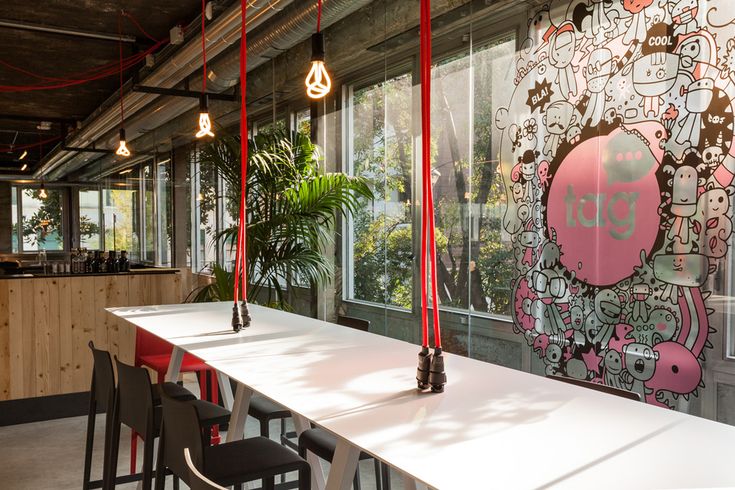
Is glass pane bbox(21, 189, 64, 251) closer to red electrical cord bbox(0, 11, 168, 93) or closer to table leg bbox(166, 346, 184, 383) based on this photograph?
red electrical cord bbox(0, 11, 168, 93)

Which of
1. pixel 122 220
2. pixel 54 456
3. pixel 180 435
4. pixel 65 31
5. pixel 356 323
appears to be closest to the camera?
pixel 180 435

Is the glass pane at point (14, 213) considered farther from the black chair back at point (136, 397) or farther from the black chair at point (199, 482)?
the black chair at point (199, 482)

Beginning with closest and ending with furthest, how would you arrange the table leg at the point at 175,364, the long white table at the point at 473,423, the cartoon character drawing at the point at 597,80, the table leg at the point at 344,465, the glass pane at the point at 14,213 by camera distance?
1. the long white table at the point at 473,423
2. the table leg at the point at 344,465
3. the cartoon character drawing at the point at 597,80
4. the table leg at the point at 175,364
5. the glass pane at the point at 14,213

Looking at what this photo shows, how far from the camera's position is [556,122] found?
332 centimetres

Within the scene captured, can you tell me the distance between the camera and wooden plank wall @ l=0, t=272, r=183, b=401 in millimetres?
4941

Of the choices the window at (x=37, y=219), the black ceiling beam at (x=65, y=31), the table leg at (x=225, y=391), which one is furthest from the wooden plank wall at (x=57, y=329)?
the window at (x=37, y=219)

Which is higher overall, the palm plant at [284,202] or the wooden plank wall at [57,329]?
the palm plant at [284,202]

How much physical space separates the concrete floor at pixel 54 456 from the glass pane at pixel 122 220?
19.4ft

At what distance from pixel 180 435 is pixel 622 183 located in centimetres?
220

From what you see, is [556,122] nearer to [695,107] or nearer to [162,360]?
[695,107]

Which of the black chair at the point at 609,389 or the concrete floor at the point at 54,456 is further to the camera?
the concrete floor at the point at 54,456

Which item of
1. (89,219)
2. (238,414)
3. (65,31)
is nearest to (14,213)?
(89,219)

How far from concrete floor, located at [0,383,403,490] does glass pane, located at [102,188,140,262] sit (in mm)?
5923

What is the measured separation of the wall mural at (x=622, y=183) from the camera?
2.70 meters
